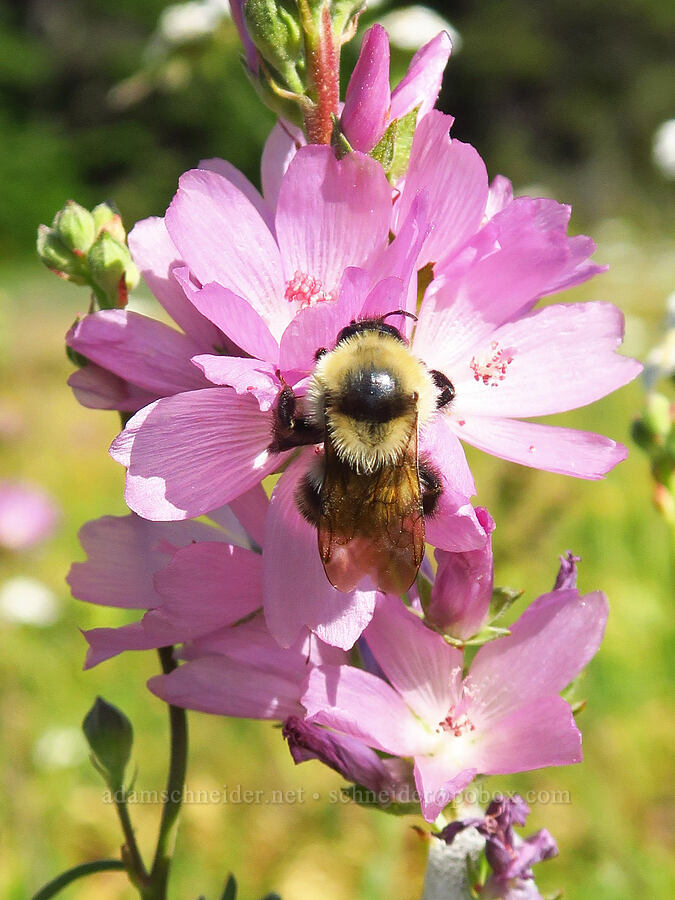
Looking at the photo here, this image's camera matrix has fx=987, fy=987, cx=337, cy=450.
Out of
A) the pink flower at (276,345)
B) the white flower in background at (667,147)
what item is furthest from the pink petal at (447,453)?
the white flower in background at (667,147)

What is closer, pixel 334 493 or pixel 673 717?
pixel 334 493

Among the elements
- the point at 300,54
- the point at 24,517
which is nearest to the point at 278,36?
the point at 300,54

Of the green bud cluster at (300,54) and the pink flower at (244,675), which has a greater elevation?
the green bud cluster at (300,54)

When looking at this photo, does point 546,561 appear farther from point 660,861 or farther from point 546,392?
point 546,392

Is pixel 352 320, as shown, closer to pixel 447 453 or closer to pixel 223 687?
pixel 447 453

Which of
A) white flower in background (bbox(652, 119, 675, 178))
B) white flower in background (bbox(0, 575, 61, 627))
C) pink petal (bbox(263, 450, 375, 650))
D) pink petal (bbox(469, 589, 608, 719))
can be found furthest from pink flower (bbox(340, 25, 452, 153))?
white flower in background (bbox(0, 575, 61, 627))

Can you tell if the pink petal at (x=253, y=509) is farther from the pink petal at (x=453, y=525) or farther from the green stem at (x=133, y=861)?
the green stem at (x=133, y=861)

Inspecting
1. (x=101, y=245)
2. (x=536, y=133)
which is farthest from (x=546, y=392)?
(x=536, y=133)
